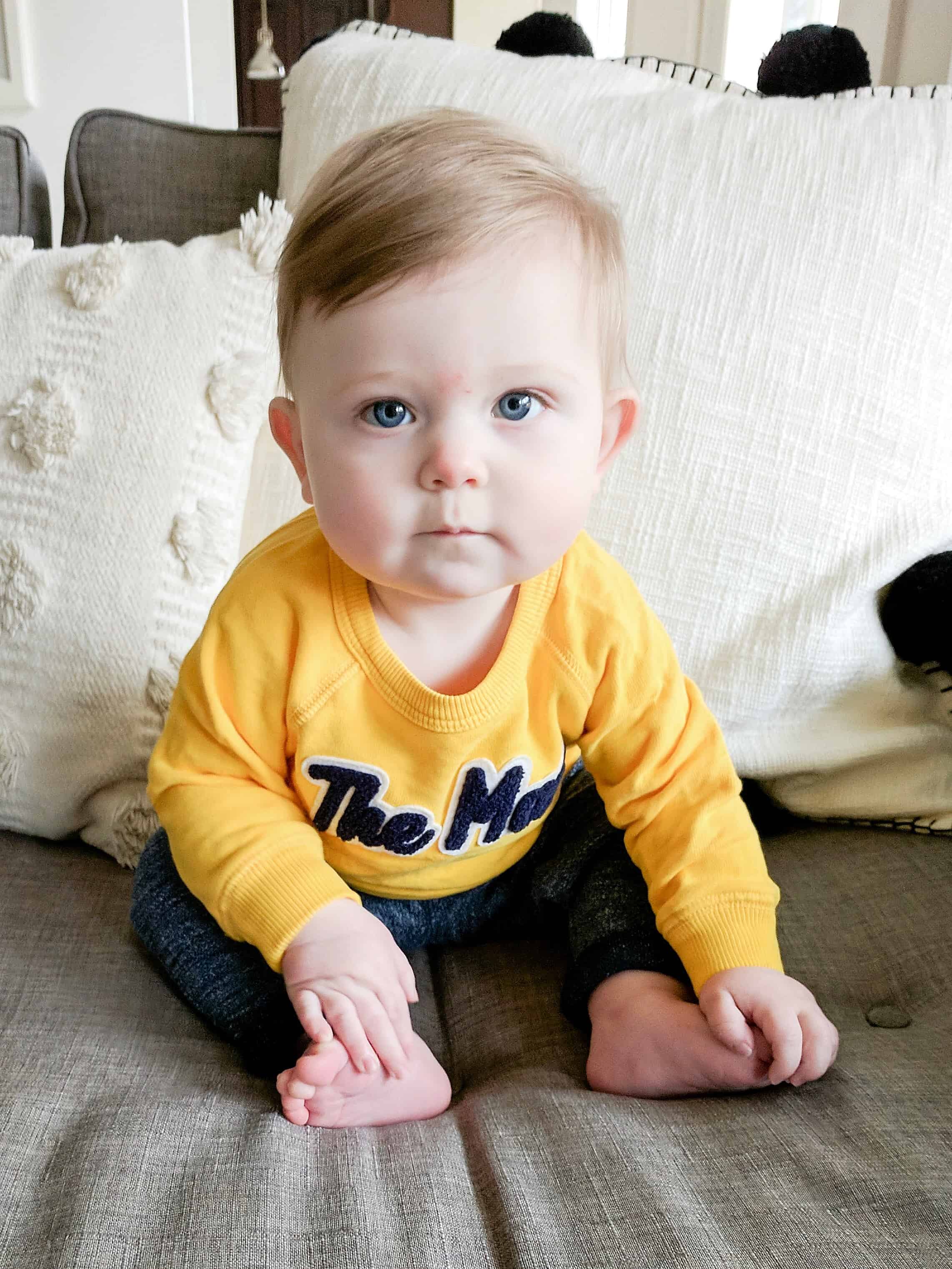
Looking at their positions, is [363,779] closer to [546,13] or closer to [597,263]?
[597,263]

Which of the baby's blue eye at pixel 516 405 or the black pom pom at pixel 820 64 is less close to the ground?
the black pom pom at pixel 820 64

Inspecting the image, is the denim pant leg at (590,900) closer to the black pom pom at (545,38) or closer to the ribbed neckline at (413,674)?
the ribbed neckline at (413,674)

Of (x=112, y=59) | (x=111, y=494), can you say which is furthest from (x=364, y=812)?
(x=112, y=59)

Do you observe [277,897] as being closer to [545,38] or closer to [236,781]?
[236,781]

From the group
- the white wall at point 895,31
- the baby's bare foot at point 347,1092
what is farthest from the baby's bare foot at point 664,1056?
the white wall at point 895,31

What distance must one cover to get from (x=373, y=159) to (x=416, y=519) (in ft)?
0.67

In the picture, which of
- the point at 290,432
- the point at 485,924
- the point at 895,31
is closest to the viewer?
the point at 290,432

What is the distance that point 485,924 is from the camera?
2.64ft

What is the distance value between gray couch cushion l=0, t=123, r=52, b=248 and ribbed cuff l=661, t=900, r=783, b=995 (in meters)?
0.93

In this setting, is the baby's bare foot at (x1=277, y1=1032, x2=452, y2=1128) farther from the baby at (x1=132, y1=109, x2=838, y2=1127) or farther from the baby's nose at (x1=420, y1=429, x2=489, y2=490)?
the baby's nose at (x1=420, y1=429, x2=489, y2=490)

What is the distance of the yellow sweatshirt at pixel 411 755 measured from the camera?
2.16 ft

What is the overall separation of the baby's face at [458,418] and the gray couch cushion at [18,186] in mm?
665

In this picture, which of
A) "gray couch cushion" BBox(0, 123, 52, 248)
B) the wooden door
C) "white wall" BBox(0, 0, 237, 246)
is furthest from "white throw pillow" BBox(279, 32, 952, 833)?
the wooden door

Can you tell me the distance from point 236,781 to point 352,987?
0.54 feet
